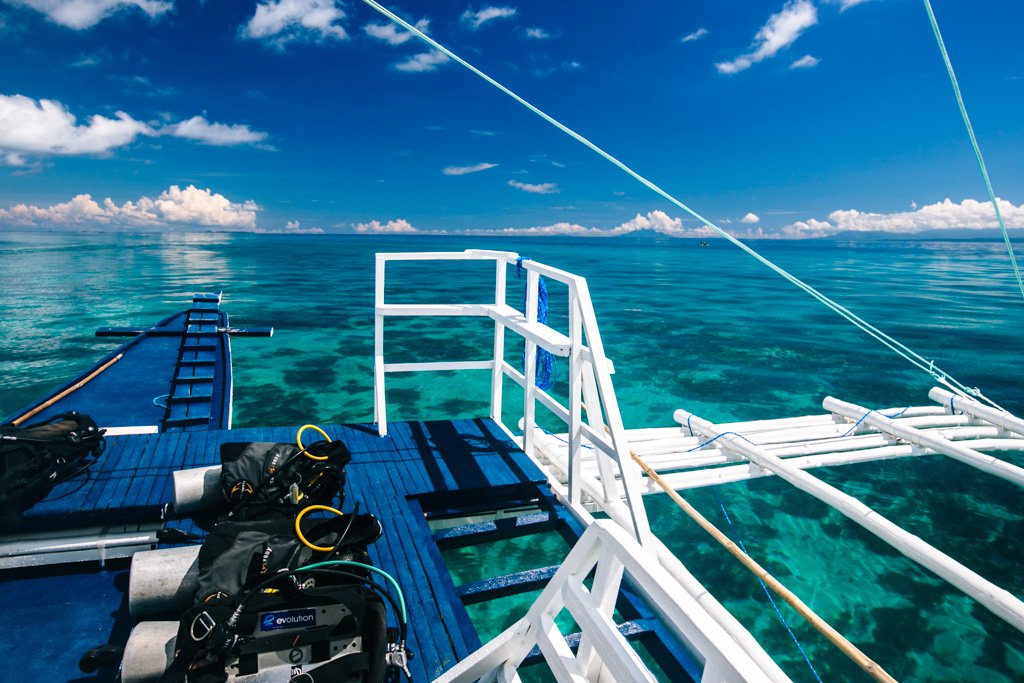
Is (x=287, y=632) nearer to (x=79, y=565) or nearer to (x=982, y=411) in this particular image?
(x=79, y=565)

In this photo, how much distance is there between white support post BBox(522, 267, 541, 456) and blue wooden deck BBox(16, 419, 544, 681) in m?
0.21

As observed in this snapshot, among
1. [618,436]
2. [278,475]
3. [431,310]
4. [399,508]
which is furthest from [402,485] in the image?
[618,436]

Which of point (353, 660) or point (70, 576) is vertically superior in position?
point (353, 660)

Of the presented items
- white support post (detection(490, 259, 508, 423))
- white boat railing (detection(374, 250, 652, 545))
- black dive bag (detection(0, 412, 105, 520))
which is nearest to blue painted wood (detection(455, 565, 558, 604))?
white boat railing (detection(374, 250, 652, 545))

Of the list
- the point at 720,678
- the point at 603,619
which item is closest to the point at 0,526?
the point at 603,619

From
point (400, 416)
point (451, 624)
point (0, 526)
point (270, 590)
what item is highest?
point (270, 590)

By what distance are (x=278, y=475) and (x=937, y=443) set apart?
24.0 ft

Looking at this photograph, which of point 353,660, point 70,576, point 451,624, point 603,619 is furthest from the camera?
point 70,576

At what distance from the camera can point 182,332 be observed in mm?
11039

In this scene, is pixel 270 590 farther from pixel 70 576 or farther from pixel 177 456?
pixel 177 456

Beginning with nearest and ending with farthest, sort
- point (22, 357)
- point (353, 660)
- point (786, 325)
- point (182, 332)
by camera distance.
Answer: point (353, 660)
point (182, 332)
point (22, 357)
point (786, 325)

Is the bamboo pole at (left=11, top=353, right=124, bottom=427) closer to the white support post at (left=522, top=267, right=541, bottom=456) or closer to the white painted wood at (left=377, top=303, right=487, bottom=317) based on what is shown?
the white painted wood at (left=377, top=303, right=487, bottom=317)

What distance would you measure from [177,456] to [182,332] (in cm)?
716

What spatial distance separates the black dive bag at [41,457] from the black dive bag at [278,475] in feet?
4.62
